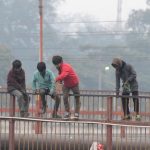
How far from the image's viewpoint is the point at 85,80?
8162 cm

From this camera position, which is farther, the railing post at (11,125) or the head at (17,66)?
the railing post at (11,125)

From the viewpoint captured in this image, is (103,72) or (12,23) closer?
(103,72)

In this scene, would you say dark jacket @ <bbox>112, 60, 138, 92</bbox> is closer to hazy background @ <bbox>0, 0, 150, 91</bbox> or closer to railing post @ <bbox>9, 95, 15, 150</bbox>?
railing post @ <bbox>9, 95, 15, 150</bbox>

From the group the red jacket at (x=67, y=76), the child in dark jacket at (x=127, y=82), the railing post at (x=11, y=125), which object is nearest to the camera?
the red jacket at (x=67, y=76)

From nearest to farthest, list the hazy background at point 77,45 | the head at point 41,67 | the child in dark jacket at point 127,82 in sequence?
the child in dark jacket at point 127,82
the head at point 41,67
the hazy background at point 77,45

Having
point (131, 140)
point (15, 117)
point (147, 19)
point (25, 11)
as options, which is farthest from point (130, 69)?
point (25, 11)

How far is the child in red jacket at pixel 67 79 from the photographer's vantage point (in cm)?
1538

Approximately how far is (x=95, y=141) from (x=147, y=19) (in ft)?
289

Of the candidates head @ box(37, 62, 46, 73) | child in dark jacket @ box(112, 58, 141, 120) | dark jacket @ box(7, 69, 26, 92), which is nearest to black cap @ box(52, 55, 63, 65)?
head @ box(37, 62, 46, 73)

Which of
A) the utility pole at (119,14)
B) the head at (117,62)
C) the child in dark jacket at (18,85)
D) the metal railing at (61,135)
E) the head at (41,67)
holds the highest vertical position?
the utility pole at (119,14)

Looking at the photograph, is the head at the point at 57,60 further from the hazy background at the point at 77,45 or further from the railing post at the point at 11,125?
the hazy background at the point at 77,45

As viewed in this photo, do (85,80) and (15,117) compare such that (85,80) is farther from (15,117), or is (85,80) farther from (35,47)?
(15,117)

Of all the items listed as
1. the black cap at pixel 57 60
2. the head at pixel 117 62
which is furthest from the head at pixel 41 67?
the head at pixel 117 62

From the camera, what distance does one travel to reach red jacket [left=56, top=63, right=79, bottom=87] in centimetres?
1538
